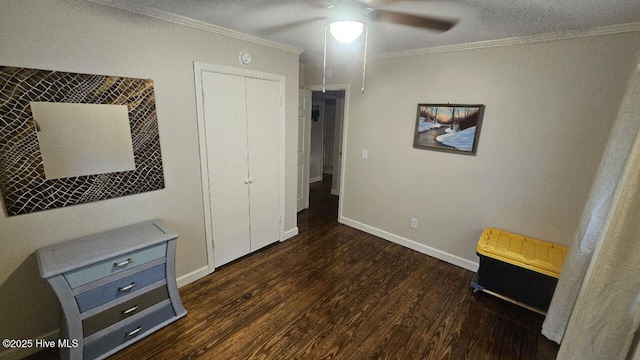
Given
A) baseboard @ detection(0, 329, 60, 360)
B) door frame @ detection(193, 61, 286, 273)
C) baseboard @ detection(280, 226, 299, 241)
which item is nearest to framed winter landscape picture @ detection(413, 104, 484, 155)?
door frame @ detection(193, 61, 286, 273)

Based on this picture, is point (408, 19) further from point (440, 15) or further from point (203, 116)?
point (203, 116)

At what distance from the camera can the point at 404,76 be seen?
2971 mm

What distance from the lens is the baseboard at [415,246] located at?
9.39 ft

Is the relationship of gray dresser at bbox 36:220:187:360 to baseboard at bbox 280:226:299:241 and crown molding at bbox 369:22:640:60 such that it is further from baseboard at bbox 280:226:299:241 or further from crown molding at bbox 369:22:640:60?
crown molding at bbox 369:22:640:60

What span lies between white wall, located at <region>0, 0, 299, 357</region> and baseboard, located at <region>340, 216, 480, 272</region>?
2056 mm

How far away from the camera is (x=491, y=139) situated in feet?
8.22

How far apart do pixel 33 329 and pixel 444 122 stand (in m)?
3.72

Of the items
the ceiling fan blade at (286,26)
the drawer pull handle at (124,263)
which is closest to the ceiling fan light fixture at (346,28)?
the ceiling fan blade at (286,26)

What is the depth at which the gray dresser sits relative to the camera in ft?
5.12

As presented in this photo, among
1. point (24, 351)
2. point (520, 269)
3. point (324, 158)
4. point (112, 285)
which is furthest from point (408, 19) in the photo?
point (324, 158)

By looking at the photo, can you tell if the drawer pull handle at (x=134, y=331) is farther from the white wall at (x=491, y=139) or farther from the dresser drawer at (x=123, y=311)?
the white wall at (x=491, y=139)

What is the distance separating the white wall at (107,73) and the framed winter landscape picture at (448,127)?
6.24ft

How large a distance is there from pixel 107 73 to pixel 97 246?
1.18 metres

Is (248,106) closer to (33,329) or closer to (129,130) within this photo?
(129,130)
